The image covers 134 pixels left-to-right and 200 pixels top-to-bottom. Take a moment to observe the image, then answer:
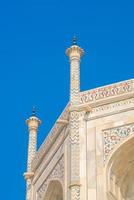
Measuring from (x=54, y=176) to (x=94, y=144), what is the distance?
1636 mm

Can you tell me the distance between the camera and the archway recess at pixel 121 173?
38.2ft

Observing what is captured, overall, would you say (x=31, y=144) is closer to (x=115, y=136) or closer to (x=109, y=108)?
(x=109, y=108)

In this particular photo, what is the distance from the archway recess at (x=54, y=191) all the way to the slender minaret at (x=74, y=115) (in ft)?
4.94

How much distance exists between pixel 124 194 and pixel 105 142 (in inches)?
47.7

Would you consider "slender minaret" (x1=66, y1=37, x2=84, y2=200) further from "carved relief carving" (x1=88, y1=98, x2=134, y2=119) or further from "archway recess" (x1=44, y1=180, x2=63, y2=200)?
"archway recess" (x1=44, y1=180, x2=63, y2=200)

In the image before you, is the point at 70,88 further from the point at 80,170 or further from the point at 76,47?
the point at 80,170

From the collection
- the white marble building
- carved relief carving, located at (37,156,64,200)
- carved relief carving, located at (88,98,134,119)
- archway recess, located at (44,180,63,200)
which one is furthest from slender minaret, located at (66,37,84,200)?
archway recess, located at (44,180,63,200)

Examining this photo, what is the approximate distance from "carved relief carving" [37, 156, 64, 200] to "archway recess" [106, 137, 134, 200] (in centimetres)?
136

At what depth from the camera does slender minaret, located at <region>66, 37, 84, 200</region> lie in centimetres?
1153

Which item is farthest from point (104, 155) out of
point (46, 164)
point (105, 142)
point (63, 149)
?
point (46, 164)

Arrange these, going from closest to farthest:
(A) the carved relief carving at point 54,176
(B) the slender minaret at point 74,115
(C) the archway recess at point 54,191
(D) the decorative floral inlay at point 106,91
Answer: (B) the slender minaret at point 74,115
(D) the decorative floral inlay at point 106,91
(A) the carved relief carving at point 54,176
(C) the archway recess at point 54,191

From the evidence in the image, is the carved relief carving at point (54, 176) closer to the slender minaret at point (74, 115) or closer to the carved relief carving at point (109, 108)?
the slender minaret at point (74, 115)

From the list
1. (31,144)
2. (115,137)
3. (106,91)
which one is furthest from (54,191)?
(106,91)

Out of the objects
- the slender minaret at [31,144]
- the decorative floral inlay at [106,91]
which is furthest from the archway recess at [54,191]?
the decorative floral inlay at [106,91]
